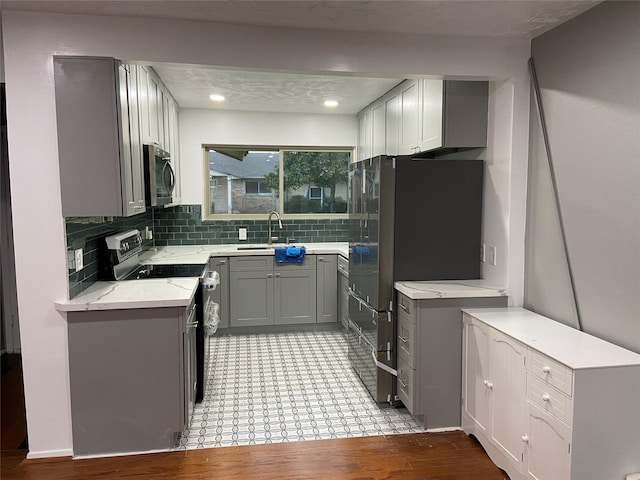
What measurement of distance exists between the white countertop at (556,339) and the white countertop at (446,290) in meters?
0.10

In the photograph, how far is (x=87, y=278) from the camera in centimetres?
278

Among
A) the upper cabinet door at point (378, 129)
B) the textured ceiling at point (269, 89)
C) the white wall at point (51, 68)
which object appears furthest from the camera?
the upper cabinet door at point (378, 129)

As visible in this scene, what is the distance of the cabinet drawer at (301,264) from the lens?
468cm

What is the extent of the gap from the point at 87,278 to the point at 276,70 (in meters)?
1.74

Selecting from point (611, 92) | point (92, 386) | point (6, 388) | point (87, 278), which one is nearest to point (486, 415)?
point (611, 92)

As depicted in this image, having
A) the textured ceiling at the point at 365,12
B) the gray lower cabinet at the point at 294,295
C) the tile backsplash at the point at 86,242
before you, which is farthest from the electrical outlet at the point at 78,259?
the gray lower cabinet at the point at 294,295

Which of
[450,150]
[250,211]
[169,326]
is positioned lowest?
[169,326]

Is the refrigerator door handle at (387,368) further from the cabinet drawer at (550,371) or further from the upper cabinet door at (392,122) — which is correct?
the upper cabinet door at (392,122)

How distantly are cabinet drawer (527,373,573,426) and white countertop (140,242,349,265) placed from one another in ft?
8.11

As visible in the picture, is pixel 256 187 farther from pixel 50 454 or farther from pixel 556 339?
pixel 556 339

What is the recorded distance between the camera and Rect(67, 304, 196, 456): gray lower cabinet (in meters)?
2.43

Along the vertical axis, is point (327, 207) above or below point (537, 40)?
below

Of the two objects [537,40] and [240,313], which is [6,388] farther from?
[537,40]

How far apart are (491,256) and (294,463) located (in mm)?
1826
